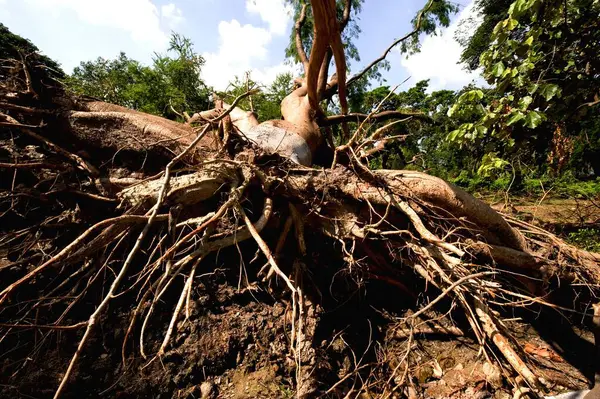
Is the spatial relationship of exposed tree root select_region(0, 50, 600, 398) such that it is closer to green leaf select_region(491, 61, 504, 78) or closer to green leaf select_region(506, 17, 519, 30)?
green leaf select_region(491, 61, 504, 78)

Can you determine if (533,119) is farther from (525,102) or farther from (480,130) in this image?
(480,130)

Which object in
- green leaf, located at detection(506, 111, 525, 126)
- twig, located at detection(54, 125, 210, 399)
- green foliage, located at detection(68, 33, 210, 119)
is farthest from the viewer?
green foliage, located at detection(68, 33, 210, 119)

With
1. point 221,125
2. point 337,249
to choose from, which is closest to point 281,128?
point 221,125

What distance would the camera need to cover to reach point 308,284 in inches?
83.7

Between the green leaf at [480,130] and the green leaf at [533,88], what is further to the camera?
the green leaf at [480,130]

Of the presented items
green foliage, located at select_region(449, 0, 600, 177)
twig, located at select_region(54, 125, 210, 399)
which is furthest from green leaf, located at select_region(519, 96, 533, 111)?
twig, located at select_region(54, 125, 210, 399)

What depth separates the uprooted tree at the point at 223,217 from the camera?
1.70 m

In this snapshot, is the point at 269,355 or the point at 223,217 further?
the point at 223,217

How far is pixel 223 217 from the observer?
1.94m

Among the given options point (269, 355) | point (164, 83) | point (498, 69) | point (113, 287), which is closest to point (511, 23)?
point (498, 69)

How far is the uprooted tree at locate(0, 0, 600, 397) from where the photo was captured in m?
1.70

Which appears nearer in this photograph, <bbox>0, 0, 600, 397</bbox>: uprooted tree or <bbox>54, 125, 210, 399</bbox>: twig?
<bbox>54, 125, 210, 399</bbox>: twig

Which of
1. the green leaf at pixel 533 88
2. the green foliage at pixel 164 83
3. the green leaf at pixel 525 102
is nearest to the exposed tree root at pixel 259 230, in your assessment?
the green leaf at pixel 525 102

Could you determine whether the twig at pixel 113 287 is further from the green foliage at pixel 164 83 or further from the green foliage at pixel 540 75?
the green foliage at pixel 164 83
